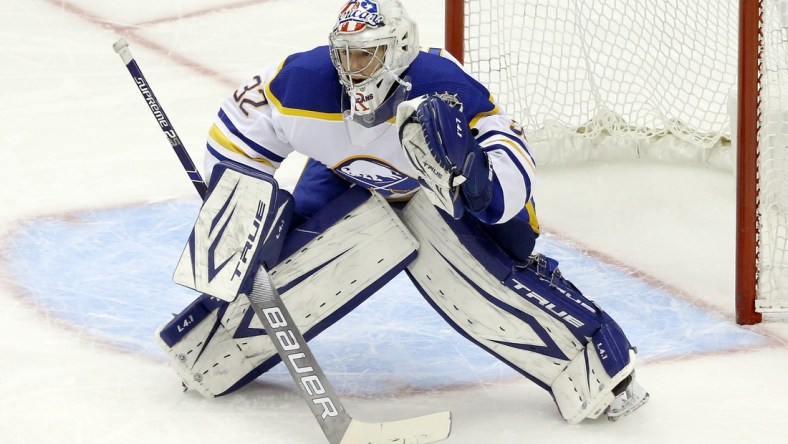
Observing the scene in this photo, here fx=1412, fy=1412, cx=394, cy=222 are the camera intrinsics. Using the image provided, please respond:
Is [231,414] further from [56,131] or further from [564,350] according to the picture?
[56,131]

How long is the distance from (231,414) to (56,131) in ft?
7.21

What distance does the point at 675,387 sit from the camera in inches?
116

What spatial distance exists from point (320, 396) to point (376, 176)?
1.45 feet

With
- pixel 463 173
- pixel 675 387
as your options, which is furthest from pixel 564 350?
pixel 463 173

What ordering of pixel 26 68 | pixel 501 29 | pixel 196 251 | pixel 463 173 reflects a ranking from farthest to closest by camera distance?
1. pixel 26 68
2. pixel 501 29
3. pixel 196 251
4. pixel 463 173

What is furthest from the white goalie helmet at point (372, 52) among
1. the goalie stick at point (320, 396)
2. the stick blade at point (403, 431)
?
the stick blade at point (403, 431)

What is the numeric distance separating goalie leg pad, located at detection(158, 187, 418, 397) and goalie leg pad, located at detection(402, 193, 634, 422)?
0.21 ft

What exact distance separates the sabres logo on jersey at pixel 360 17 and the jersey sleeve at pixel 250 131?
22cm

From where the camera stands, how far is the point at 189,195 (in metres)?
Answer: 4.19

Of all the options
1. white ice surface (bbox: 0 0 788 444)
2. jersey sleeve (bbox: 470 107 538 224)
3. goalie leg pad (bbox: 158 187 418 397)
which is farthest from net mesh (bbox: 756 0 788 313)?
goalie leg pad (bbox: 158 187 418 397)

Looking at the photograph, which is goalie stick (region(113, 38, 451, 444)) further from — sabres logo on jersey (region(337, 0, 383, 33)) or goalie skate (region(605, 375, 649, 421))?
sabres logo on jersey (region(337, 0, 383, 33))

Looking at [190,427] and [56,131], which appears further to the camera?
[56,131]

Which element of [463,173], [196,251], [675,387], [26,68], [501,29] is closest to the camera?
[463,173]

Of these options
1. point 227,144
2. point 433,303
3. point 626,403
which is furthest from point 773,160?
point 227,144
